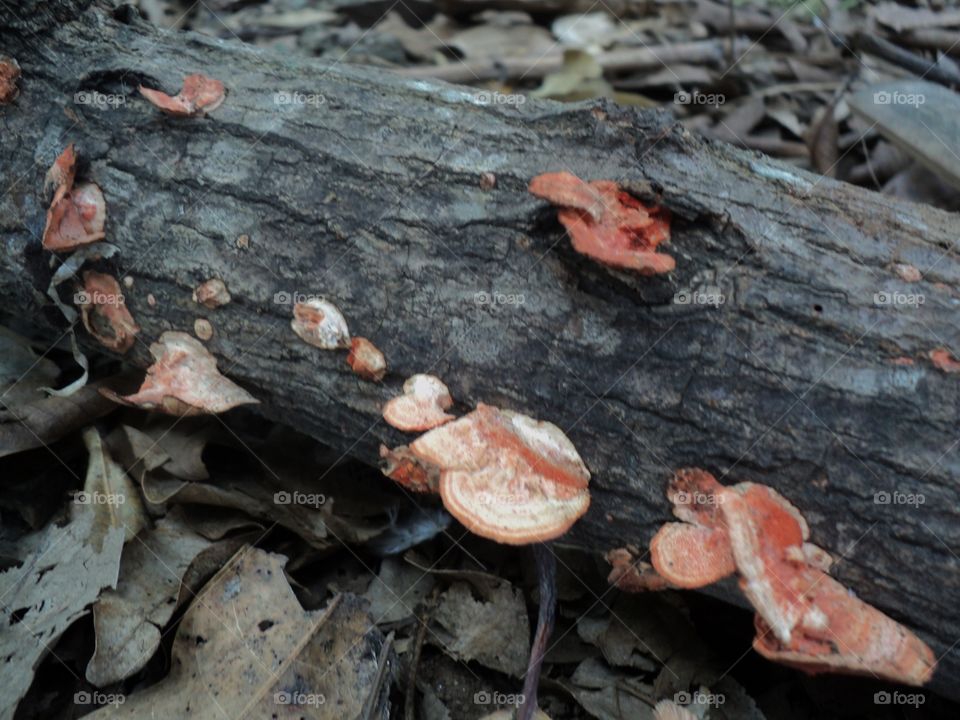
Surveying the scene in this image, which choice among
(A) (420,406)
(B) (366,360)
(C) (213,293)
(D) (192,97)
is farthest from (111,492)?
(D) (192,97)

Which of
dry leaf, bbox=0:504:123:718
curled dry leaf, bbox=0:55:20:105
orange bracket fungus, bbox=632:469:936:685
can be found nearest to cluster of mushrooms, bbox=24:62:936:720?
orange bracket fungus, bbox=632:469:936:685

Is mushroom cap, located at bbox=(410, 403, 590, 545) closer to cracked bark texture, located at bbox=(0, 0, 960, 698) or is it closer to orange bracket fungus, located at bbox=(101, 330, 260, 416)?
cracked bark texture, located at bbox=(0, 0, 960, 698)

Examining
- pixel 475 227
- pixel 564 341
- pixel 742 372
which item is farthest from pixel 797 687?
pixel 475 227

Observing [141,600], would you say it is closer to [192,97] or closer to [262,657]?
[262,657]

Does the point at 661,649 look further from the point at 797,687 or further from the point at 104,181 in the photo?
the point at 104,181

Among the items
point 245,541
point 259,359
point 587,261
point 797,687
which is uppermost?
point 587,261

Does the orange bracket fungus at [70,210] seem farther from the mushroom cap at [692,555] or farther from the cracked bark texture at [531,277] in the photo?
the mushroom cap at [692,555]
